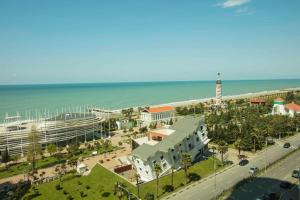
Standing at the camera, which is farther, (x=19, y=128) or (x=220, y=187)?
(x=19, y=128)

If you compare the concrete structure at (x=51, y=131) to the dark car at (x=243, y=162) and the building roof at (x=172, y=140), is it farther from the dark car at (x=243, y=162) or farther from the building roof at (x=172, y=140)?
the dark car at (x=243, y=162)

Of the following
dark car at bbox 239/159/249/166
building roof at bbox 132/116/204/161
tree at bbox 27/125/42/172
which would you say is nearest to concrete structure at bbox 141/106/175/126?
building roof at bbox 132/116/204/161

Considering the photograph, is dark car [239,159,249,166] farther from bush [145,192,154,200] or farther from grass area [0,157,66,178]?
grass area [0,157,66,178]

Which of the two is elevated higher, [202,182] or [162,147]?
A: [162,147]

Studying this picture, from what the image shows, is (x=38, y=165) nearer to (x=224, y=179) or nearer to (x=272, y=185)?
(x=224, y=179)

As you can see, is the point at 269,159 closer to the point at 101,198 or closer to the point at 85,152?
the point at 101,198

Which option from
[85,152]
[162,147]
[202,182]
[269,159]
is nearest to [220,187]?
[202,182]

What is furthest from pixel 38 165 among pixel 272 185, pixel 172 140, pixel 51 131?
pixel 272 185
